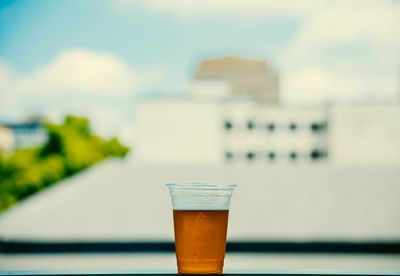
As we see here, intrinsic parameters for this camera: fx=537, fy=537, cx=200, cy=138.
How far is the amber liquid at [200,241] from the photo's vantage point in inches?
40.1

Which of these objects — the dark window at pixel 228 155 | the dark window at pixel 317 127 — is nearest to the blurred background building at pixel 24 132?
the dark window at pixel 228 155

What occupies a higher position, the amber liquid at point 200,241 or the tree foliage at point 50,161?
the amber liquid at point 200,241

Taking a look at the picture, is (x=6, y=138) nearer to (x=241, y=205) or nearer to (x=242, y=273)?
(x=241, y=205)

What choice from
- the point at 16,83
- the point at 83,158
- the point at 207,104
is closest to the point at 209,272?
the point at 83,158

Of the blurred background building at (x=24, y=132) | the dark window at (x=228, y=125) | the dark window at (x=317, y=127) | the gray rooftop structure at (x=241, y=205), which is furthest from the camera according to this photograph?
the blurred background building at (x=24, y=132)

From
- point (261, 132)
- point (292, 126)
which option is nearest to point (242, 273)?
point (261, 132)

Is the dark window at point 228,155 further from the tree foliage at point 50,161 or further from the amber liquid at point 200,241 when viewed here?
the amber liquid at point 200,241

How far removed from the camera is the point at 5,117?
87750 millimetres

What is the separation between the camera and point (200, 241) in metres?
1.02

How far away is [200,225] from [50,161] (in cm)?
3494

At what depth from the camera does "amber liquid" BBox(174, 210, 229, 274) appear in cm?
102

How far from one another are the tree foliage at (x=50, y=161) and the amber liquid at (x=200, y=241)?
33944mm

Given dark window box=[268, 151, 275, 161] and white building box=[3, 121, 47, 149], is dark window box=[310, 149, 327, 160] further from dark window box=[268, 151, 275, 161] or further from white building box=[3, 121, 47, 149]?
white building box=[3, 121, 47, 149]

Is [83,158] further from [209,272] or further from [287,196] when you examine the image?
[209,272]
